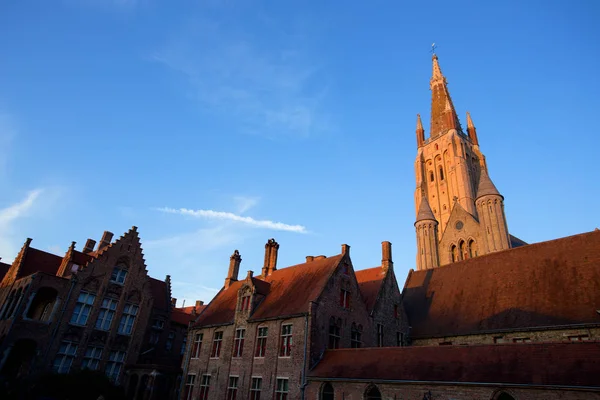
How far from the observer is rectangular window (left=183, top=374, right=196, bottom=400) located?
89.2 feet

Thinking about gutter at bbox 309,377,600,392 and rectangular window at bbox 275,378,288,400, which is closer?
gutter at bbox 309,377,600,392

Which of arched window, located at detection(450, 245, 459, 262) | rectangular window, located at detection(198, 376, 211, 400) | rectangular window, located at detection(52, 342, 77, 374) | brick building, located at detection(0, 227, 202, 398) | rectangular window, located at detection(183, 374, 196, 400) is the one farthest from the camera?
arched window, located at detection(450, 245, 459, 262)

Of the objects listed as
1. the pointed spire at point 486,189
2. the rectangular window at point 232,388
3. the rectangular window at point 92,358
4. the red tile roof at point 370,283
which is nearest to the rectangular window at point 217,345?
the rectangular window at point 232,388

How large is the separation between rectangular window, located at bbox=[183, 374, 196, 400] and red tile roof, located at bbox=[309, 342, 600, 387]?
11604 mm

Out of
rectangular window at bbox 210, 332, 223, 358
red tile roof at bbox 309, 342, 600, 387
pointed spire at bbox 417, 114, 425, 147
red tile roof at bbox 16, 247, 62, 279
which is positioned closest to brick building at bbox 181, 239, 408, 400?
rectangular window at bbox 210, 332, 223, 358

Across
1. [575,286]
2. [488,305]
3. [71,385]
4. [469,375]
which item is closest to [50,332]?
[71,385]

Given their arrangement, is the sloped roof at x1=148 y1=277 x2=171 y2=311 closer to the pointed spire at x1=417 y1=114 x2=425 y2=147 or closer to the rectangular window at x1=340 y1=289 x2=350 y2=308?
the rectangular window at x1=340 y1=289 x2=350 y2=308

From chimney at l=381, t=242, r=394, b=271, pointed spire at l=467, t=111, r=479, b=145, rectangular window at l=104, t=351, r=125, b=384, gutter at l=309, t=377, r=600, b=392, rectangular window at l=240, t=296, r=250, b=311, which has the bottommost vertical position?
gutter at l=309, t=377, r=600, b=392

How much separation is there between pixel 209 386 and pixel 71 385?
325 inches

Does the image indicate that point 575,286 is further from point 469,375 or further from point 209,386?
point 209,386

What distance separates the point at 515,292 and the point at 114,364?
96.3 feet

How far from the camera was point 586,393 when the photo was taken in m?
12.8

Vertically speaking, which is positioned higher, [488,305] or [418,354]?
[488,305]

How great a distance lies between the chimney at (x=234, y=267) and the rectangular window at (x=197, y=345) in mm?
6401
